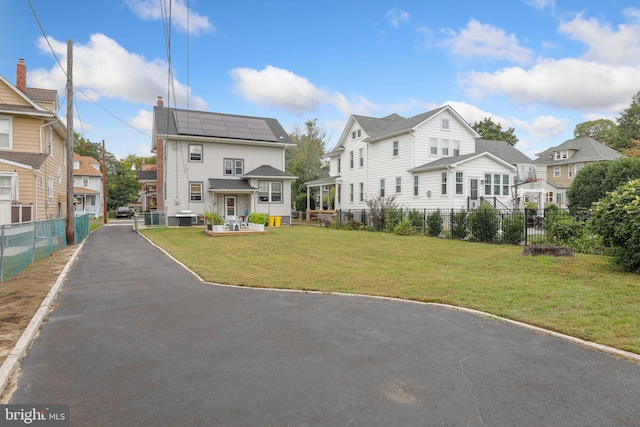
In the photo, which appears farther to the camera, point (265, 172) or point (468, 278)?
point (265, 172)

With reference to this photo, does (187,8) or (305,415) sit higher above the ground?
(187,8)

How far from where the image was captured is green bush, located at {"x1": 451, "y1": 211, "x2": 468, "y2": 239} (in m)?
18.3

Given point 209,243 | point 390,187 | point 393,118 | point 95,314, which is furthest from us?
point 393,118

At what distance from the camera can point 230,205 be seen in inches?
1240

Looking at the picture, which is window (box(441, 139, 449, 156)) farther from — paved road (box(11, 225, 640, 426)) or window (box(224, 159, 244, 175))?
paved road (box(11, 225, 640, 426))

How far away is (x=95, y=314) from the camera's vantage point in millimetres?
6203

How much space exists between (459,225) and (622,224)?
970cm

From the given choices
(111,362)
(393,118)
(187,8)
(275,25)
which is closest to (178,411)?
(111,362)

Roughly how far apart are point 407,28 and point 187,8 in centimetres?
1051

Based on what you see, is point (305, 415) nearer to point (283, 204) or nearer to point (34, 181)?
point (34, 181)

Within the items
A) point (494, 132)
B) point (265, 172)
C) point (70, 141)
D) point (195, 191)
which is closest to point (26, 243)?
point (70, 141)

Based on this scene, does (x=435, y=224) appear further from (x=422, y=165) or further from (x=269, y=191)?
(x=269, y=191)

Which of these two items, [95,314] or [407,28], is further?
[407,28]

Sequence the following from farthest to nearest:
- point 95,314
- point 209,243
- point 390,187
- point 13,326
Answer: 1. point 390,187
2. point 209,243
3. point 95,314
4. point 13,326
